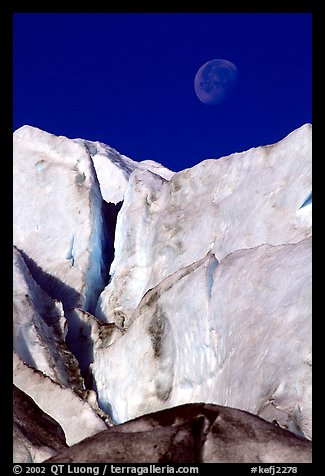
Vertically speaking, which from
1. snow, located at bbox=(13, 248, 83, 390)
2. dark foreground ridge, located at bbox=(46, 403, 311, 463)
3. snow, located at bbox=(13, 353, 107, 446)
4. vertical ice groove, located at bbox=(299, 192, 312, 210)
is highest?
vertical ice groove, located at bbox=(299, 192, 312, 210)

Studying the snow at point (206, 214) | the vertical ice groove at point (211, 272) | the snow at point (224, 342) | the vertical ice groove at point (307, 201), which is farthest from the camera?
the snow at point (206, 214)

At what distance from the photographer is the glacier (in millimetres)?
12016

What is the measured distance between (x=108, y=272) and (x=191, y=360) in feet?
33.6

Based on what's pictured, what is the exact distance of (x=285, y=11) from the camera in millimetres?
8734

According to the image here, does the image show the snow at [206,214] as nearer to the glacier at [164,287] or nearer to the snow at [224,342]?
the glacier at [164,287]

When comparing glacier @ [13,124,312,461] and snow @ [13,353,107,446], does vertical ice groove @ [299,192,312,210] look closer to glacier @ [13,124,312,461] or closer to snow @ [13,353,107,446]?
glacier @ [13,124,312,461]

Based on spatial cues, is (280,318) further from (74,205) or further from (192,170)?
(74,205)

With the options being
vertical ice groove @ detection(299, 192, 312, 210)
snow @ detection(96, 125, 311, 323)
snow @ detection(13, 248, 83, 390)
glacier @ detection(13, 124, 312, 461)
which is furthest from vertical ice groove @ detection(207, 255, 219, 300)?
snow @ detection(13, 248, 83, 390)

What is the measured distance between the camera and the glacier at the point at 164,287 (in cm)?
1202

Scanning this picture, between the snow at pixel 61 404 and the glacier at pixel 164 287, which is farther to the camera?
the snow at pixel 61 404

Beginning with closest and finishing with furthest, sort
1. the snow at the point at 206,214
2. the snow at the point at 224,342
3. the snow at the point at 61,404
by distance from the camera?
the snow at the point at 224,342
the snow at the point at 61,404
the snow at the point at 206,214

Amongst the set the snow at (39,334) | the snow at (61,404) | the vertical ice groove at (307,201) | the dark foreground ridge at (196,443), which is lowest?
the dark foreground ridge at (196,443)

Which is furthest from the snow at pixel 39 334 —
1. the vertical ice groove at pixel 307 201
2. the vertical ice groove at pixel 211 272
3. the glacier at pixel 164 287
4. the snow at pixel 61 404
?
the vertical ice groove at pixel 307 201
